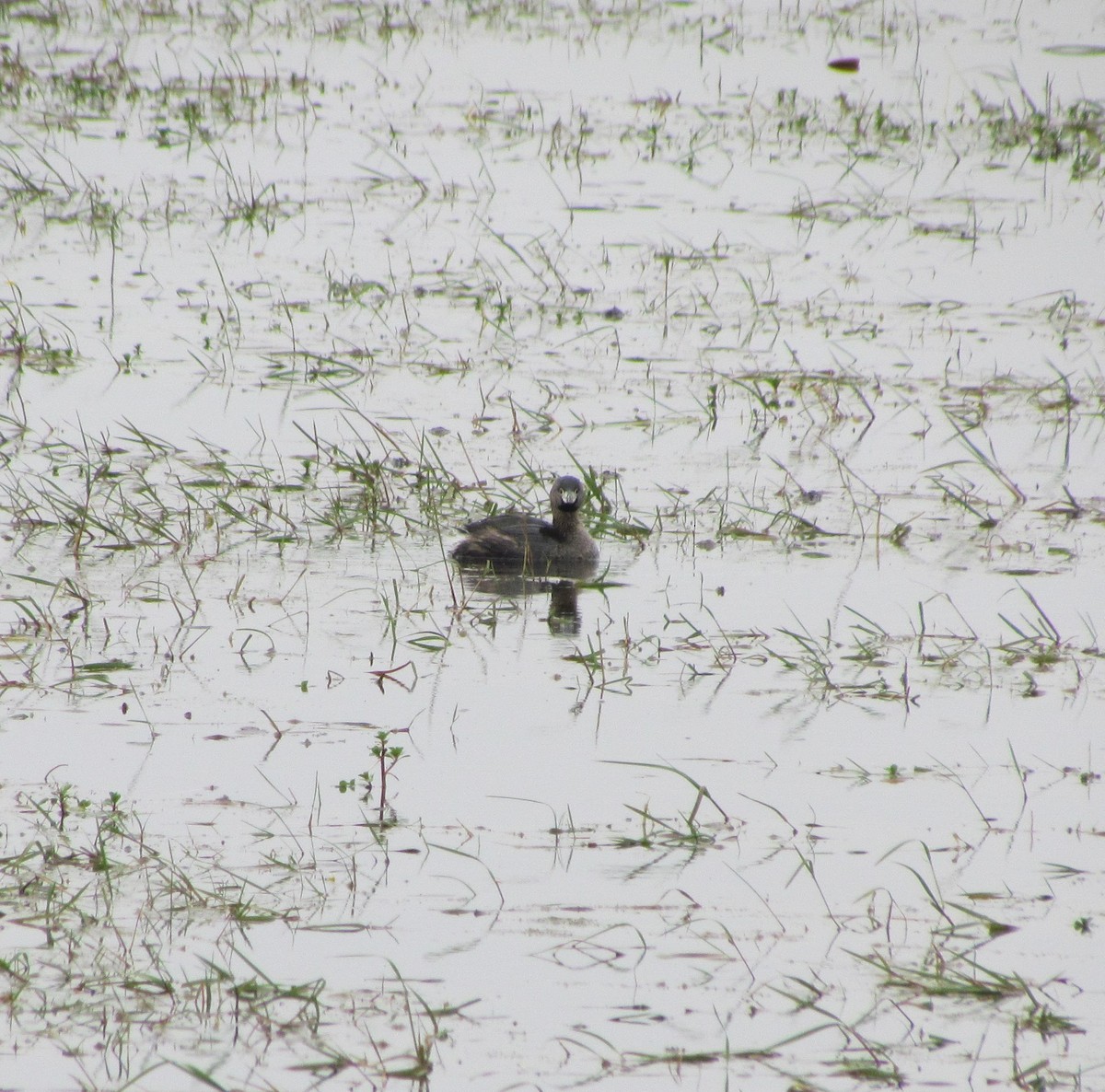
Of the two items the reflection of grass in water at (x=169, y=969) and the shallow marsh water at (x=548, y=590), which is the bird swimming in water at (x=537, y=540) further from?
the reflection of grass in water at (x=169, y=969)

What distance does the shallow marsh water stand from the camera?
517cm

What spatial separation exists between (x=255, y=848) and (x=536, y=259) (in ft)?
30.6

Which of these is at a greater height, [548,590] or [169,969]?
[169,969]

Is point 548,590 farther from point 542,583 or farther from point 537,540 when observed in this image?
point 537,540

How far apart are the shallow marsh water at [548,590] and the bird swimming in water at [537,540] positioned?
218 mm

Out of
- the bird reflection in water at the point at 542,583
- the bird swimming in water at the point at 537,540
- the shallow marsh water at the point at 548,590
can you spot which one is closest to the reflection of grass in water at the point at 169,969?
the shallow marsh water at the point at 548,590

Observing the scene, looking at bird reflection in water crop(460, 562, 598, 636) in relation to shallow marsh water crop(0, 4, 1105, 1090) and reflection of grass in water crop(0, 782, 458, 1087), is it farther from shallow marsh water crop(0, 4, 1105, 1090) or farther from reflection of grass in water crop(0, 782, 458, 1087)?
reflection of grass in water crop(0, 782, 458, 1087)

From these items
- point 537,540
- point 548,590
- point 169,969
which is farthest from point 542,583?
point 169,969

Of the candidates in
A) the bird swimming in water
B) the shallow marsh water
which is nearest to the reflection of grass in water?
the shallow marsh water

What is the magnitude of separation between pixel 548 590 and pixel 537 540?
0.92 feet

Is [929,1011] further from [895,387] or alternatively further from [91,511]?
[895,387]

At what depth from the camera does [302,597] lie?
859 cm

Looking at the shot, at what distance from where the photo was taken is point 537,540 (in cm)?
937

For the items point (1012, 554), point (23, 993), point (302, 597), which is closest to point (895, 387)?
point (1012, 554)
